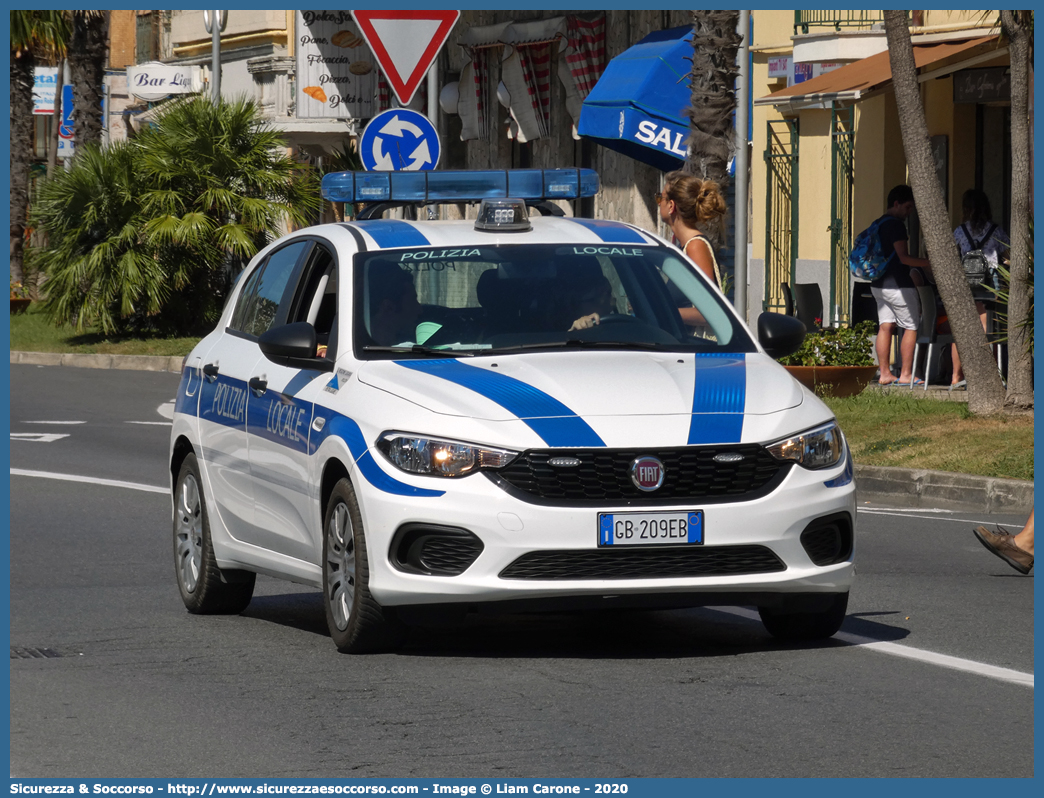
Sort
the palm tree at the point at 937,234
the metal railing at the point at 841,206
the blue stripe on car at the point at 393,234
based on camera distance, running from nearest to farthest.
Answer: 1. the blue stripe on car at the point at 393,234
2. the palm tree at the point at 937,234
3. the metal railing at the point at 841,206

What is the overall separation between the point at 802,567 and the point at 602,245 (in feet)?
5.93

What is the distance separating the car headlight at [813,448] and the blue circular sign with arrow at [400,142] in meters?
9.81

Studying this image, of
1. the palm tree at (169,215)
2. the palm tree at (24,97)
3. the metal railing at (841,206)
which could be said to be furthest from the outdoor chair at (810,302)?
the palm tree at (24,97)

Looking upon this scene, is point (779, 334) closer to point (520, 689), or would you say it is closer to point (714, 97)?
point (520, 689)

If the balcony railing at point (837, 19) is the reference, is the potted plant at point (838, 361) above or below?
below

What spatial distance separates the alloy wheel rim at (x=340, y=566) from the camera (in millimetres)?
7227

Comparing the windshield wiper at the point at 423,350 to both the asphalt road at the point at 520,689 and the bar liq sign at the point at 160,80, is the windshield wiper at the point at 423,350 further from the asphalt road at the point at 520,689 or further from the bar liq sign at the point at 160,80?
the bar liq sign at the point at 160,80

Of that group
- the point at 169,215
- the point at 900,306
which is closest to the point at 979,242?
the point at 900,306

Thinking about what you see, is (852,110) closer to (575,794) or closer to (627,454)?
(627,454)

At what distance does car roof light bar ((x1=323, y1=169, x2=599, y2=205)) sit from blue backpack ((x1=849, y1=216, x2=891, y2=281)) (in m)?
10.1

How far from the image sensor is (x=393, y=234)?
8.26m

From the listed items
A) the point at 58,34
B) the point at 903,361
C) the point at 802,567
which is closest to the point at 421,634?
the point at 802,567

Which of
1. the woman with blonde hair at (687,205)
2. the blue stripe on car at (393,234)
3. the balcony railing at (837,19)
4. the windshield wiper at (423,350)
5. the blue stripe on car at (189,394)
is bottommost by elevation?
the blue stripe on car at (189,394)

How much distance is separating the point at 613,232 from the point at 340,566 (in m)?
2.03
